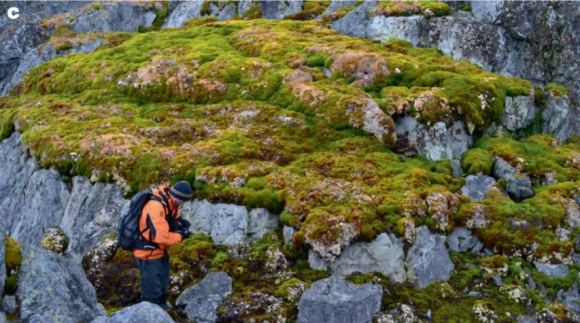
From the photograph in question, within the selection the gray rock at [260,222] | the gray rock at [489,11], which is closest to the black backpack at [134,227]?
the gray rock at [260,222]

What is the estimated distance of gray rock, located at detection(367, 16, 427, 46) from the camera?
3222 cm

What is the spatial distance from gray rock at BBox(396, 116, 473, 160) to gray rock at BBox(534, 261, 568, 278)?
241 inches

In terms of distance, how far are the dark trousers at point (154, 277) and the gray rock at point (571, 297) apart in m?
11.6

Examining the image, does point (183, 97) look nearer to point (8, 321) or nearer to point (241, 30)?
point (241, 30)

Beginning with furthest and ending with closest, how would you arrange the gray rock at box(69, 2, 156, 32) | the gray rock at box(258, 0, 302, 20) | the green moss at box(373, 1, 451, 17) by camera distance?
the gray rock at box(69, 2, 156, 32) < the gray rock at box(258, 0, 302, 20) < the green moss at box(373, 1, 451, 17)

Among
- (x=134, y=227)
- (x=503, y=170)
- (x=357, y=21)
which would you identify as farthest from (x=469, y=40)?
(x=134, y=227)

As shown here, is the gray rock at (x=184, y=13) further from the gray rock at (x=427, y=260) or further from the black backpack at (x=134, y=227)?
the black backpack at (x=134, y=227)

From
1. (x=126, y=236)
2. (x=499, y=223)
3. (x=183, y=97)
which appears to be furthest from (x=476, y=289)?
(x=183, y=97)

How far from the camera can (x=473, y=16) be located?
1320 inches

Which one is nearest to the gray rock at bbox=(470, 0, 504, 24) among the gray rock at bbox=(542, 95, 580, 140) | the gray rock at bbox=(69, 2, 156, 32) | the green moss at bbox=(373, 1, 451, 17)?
the green moss at bbox=(373, 1, 451, 17)

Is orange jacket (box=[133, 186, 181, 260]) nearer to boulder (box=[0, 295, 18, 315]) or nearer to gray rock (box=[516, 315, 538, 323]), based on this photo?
boulder (box=[0, 295, 18, 315])

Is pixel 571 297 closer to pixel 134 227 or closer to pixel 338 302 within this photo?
pixel 338 302

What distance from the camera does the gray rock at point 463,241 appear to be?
20.4 meters

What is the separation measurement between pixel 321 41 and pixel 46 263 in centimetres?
2177
